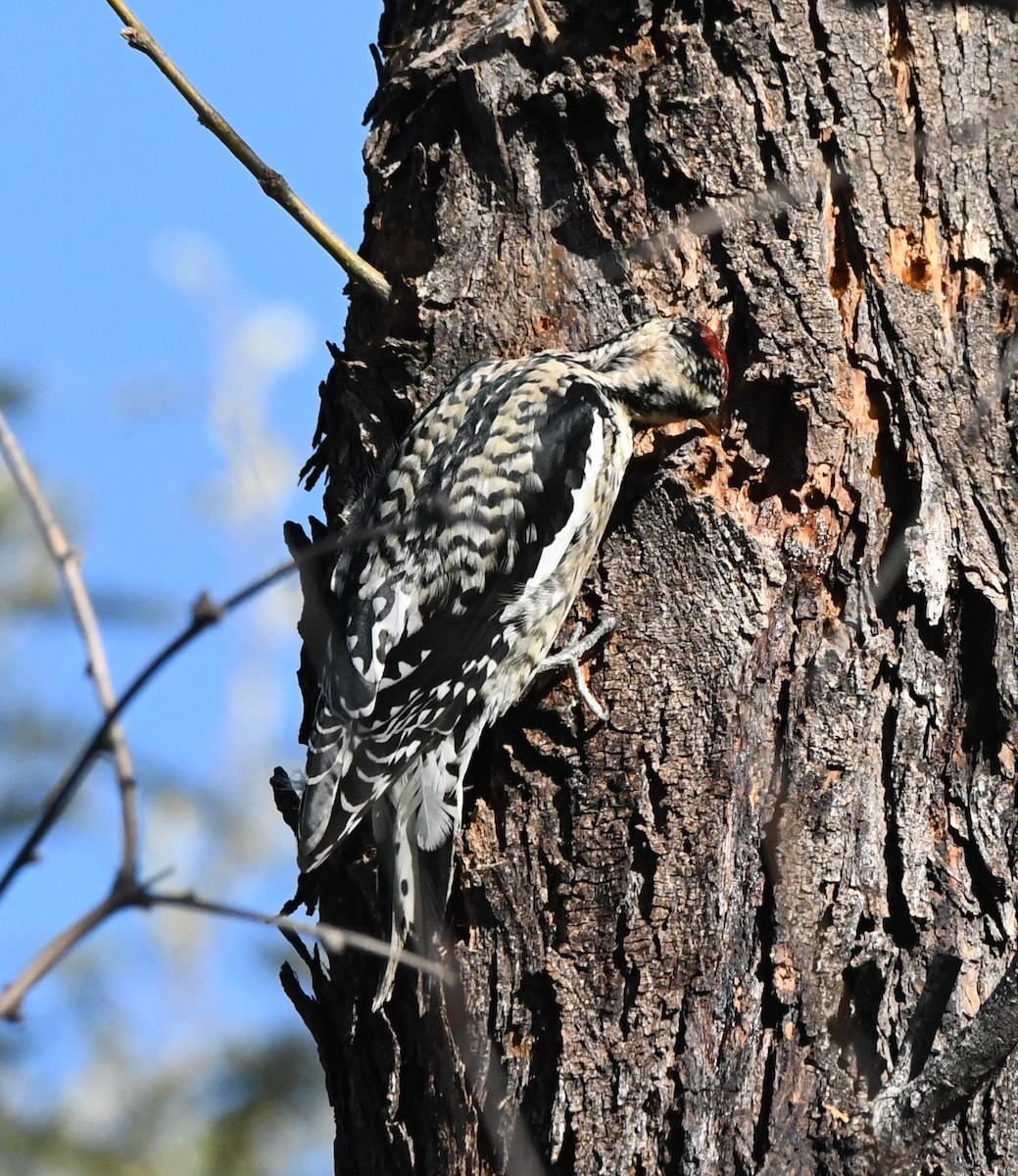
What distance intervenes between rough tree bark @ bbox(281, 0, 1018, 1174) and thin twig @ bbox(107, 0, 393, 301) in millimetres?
133

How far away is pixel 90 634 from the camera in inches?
41.5

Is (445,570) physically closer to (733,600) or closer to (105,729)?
(733,600)

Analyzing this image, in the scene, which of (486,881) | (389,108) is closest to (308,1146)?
(486,881)

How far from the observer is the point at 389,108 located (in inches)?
133

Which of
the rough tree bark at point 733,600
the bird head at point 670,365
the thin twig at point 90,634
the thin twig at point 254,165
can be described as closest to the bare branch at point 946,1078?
the rough tree bark at point 733,600

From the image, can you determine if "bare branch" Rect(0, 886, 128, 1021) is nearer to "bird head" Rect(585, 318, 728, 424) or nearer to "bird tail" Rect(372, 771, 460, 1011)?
"bird tail" Rect(372, 771, 460, 1011)

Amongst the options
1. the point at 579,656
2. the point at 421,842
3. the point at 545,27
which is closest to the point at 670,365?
the point at 579,656

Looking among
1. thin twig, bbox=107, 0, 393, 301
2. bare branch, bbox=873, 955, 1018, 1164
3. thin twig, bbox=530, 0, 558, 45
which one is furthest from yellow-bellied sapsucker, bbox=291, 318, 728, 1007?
bare branch, bbox=873, 955, 1018, 1164

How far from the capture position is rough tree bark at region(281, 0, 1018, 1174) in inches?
102

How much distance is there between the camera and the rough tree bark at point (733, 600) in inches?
102

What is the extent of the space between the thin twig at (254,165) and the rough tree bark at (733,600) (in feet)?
0.44

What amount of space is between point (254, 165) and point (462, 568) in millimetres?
965

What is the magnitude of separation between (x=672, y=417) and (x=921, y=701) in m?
0.90

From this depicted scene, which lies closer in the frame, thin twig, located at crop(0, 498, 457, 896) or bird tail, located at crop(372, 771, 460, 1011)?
thin twig, located at crop(0, 498, 457, 896)
